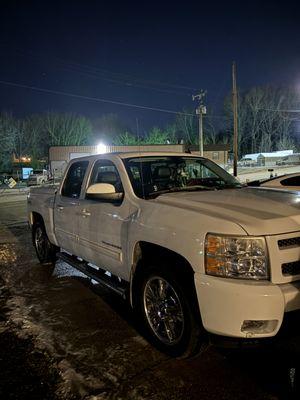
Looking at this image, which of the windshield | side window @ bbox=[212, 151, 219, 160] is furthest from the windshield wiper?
side window @ bbox=[212, 151, 219, 160]

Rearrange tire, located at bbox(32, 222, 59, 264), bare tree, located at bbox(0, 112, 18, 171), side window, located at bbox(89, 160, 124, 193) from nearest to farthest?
1. side window, located at bbox(89, 160, 124, 193)
2. tire, located at bbox(32, 222, 59, 264)
3. bare tree, located at bbox(0, 112, 18, 171)

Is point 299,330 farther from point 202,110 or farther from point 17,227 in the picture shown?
point 202,110

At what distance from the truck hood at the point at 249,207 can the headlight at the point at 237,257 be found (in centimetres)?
10

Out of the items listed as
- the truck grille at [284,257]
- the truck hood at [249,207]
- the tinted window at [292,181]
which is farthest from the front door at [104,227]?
the tinted window at [292,181]

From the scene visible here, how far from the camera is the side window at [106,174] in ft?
14.6

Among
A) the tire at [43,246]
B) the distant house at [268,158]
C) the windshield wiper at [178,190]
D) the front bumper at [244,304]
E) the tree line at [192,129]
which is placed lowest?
the tire at [43,246]

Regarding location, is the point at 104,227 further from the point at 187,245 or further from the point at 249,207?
the point at 249,207

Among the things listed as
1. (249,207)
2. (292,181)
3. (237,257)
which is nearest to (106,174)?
(249,207)

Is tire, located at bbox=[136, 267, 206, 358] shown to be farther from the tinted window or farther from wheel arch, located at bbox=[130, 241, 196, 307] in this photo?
the tinted window

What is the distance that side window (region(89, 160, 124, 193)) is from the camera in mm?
4464

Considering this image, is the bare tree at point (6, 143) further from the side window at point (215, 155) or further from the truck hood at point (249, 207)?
the truck hood at point (249, 207)

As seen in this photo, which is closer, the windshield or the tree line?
the windshield

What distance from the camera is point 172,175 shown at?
179 inches

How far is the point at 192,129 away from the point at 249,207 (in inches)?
2825
